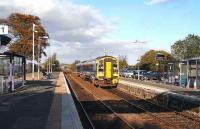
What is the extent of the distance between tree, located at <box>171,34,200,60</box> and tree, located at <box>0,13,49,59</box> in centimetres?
3478

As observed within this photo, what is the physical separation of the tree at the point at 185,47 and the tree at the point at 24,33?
1369 inches

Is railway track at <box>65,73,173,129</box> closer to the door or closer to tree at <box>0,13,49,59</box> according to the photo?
the door

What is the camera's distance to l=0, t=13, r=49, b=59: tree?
251 feet

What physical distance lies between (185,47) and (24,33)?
40.8 metres

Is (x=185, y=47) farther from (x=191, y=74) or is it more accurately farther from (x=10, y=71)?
(x=10, y=71)

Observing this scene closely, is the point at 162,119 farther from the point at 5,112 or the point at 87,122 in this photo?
the point at 5,112

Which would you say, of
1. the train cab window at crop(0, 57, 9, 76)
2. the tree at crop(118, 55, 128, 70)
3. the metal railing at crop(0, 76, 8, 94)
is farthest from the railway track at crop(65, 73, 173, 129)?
the tree at crop(118, 55, 128, 70)

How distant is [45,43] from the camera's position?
80.2 meters

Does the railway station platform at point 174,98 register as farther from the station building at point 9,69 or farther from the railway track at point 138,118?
the station building at point 9,69

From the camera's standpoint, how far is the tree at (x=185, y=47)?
335 feet

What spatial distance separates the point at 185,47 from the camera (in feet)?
341

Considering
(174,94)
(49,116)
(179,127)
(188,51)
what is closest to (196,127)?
(179,127)

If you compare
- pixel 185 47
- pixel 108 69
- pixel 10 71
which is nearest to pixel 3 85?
pixel 10 71

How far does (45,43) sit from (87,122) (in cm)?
6155
